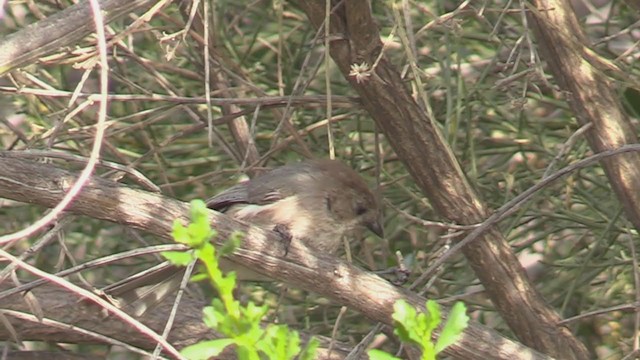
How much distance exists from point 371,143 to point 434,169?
1.30m

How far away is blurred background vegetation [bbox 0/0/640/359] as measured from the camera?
4.75 m

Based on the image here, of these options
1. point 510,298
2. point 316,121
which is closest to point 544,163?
point 316,121

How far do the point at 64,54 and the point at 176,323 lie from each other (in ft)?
3.19

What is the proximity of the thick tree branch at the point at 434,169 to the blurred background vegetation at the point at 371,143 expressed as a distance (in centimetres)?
38

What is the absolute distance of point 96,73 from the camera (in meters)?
5.75

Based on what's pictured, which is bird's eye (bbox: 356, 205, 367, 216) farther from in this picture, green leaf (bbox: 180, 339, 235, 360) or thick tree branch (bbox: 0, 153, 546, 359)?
green leaf (bbox: 180, 339, 235, 360)

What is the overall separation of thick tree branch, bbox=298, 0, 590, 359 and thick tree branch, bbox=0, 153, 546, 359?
384 mm

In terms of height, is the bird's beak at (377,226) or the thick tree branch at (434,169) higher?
the thick tree branch at (434,169)

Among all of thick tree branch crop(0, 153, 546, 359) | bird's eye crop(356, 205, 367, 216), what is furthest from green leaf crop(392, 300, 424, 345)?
bird's eye crop(356, 205, 367, 216)

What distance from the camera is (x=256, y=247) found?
3477 mm

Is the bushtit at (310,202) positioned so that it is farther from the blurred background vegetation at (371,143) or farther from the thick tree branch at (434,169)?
the thick tree branch at (434,169)

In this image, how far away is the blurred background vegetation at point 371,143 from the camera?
4.75 metres

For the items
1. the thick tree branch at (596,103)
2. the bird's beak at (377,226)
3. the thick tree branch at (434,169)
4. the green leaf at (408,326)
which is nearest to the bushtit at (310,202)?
the bird's beak at (377,226)

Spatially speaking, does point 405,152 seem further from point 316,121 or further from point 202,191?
point 202,191
